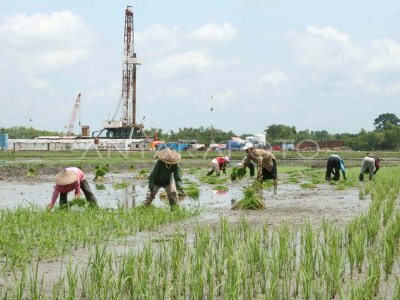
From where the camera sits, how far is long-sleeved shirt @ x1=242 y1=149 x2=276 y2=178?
1052 cm

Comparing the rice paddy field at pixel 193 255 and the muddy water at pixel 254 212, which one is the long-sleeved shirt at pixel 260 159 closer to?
the muddy water at pixel 254 212

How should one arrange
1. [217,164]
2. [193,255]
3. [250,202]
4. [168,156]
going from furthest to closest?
[217,164] → [250,202] → [168,156] → [193,255]

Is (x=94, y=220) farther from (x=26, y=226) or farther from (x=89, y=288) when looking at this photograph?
(x=89, y=288)

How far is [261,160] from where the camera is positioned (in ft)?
34.6

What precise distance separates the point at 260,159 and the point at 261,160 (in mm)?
64

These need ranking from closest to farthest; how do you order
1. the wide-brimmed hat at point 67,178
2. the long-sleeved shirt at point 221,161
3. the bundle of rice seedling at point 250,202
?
1. the wide-brimmed hat at point 67,178
2. the bundle of rice seedling at point 250,202
3. the long-sleeved shirt at point 221,161

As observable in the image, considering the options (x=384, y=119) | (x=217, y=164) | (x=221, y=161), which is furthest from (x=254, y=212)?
(x=384, y=119)

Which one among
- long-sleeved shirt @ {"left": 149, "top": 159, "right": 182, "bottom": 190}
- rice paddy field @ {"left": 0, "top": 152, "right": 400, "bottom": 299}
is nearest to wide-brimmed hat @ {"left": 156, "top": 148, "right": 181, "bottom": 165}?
long-sleeved shirt @ {"left": 149, "top": 159, "right": 182, "bottom": 190}

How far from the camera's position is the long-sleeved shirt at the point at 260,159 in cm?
1052

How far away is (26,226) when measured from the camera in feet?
20.8

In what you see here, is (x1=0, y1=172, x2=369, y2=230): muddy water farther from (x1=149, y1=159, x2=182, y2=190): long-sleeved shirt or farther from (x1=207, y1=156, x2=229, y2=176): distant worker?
(x1=207, y1=156, x2=229, y2=176): distant worker

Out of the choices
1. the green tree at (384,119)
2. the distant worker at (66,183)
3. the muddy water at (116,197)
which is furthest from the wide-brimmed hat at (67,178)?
the green tree at (384,119)

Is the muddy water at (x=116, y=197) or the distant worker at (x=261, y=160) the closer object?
the muddy water at (x=116, y=197)

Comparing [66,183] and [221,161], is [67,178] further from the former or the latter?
[221,161]
